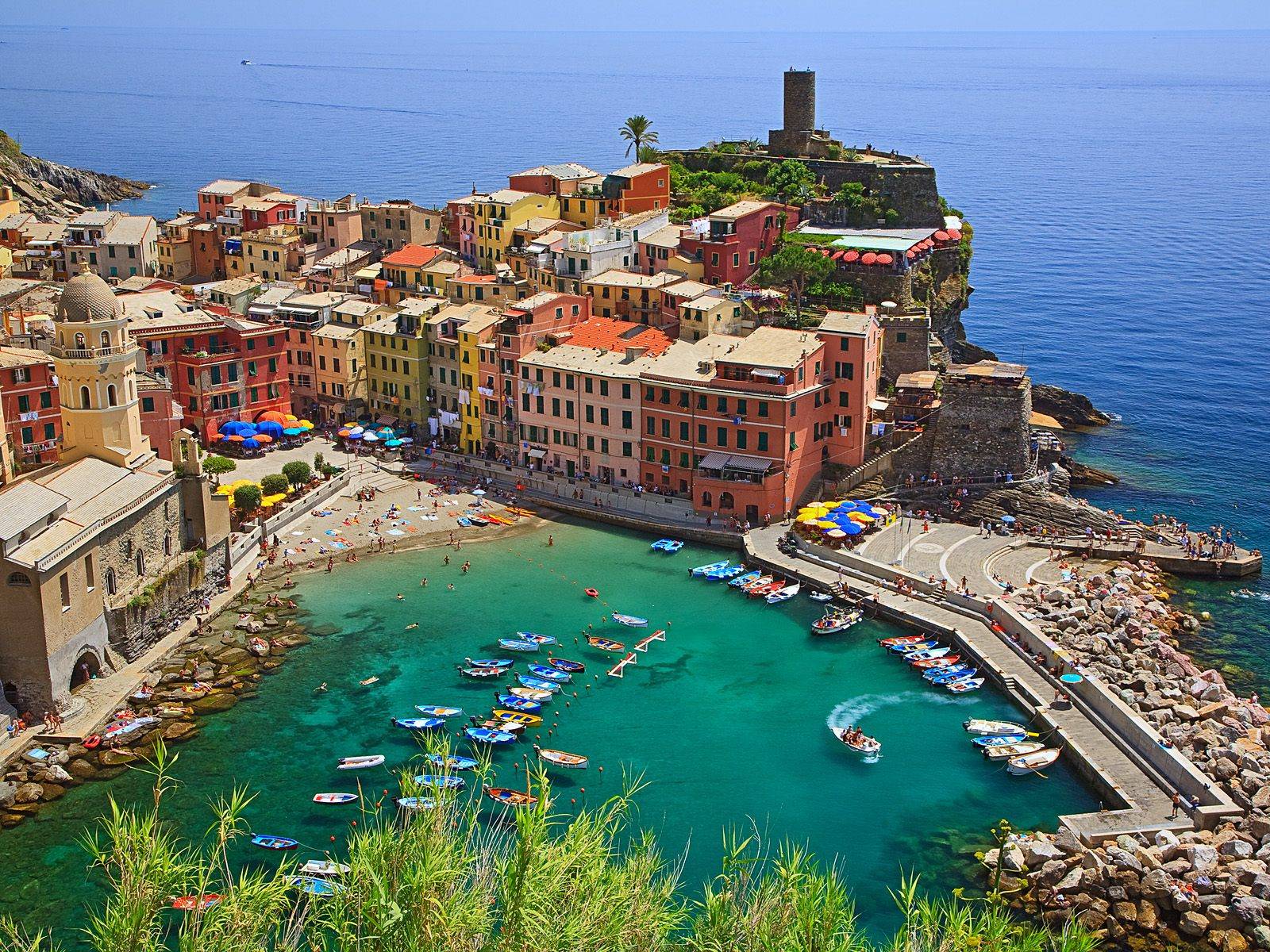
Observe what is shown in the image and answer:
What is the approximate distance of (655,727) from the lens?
52.0 m

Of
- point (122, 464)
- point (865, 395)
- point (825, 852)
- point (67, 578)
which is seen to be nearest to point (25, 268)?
point (122, 464)

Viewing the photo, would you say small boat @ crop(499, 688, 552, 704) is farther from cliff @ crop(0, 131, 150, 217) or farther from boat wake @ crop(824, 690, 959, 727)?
cliff @ crop(0, 131, 150, 217)

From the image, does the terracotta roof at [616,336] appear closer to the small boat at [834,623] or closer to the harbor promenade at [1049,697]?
the harbor promenade at [1049,697]

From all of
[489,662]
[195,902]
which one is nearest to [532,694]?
[489,662]

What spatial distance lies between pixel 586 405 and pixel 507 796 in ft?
100

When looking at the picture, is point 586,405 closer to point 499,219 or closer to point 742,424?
point 742,424

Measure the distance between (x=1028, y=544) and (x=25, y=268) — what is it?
66.1 meters

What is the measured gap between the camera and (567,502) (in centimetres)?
7262

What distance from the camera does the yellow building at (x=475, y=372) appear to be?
77250 millimetres

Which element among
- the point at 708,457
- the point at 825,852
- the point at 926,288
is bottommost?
the point at 825,852

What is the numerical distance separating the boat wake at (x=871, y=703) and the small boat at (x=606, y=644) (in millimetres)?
9289

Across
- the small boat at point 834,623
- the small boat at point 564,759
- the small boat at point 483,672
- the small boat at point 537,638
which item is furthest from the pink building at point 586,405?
the small boat at point 564,759

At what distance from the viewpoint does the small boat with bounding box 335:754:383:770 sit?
160 feet

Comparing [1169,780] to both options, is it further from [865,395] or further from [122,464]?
[122,464]
